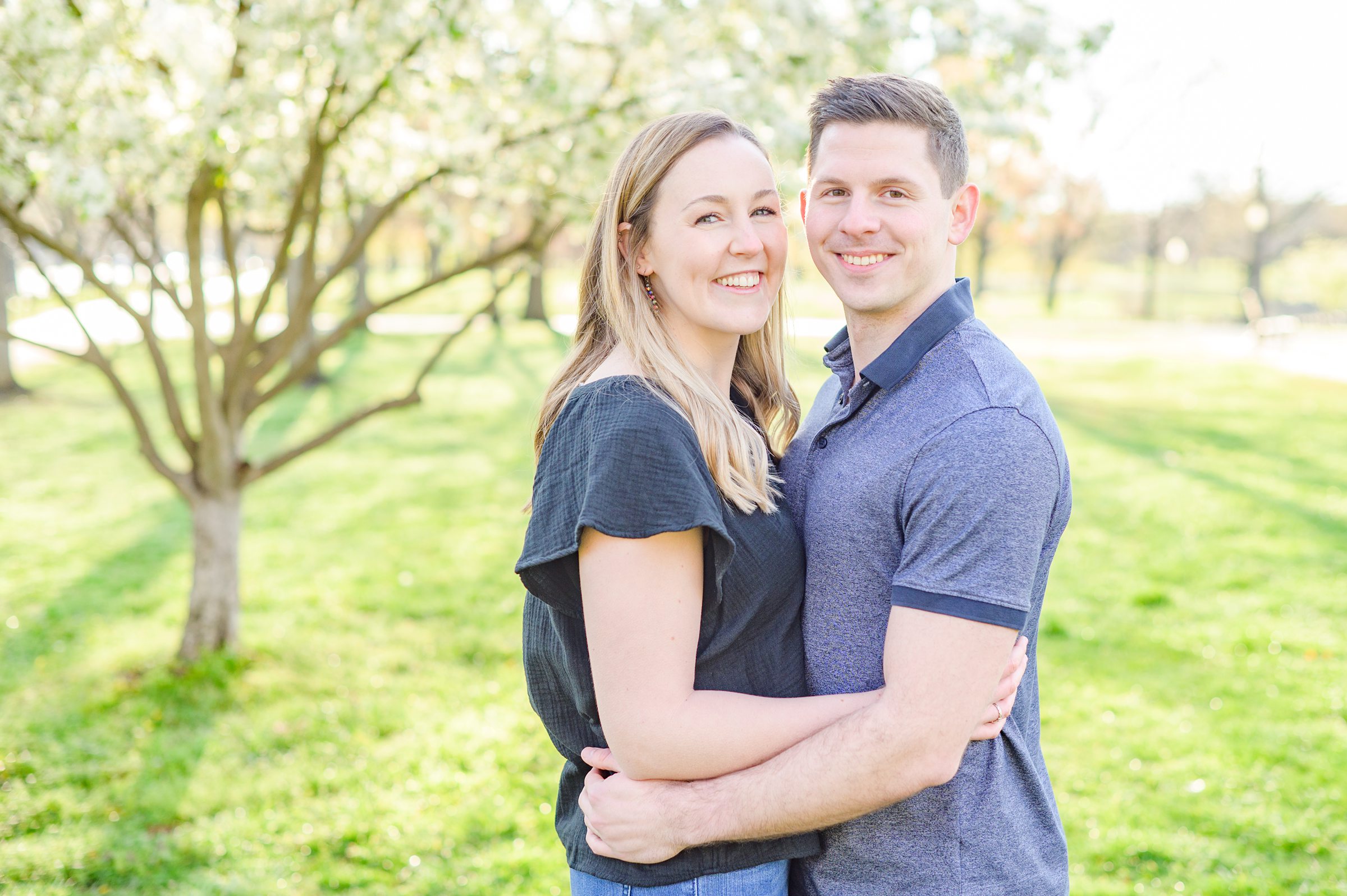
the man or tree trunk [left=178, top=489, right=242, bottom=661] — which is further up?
the man

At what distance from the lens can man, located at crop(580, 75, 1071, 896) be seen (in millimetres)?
1702

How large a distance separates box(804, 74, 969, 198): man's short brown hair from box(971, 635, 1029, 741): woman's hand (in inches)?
39.1

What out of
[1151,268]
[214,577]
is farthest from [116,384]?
[1151,268]

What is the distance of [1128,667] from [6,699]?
21.5 ft

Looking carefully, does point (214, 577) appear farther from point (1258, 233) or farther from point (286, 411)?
point (1258, 233)

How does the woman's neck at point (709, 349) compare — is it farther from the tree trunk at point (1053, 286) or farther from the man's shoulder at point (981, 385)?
the tree trunk at point (1053, 286)

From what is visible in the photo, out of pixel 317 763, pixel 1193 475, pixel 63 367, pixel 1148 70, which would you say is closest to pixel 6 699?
pixel 317 763

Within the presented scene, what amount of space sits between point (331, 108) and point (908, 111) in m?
3.81

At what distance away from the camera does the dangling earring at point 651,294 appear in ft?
7.22

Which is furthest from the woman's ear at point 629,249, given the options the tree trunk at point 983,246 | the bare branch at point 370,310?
the tree trunk at point 983,246

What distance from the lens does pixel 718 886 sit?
1936 millimetres

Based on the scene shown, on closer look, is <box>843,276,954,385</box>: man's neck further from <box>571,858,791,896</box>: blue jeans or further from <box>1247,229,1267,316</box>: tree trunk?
<box>1247,229,1267,316</box>: tree trunk

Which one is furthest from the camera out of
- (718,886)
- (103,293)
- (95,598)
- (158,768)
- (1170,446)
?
(1170,446)

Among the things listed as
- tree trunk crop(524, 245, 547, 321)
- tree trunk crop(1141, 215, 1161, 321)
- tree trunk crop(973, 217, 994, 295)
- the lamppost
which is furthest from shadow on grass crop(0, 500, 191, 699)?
tree trunk crop(1141, 215, 1161, 321)
